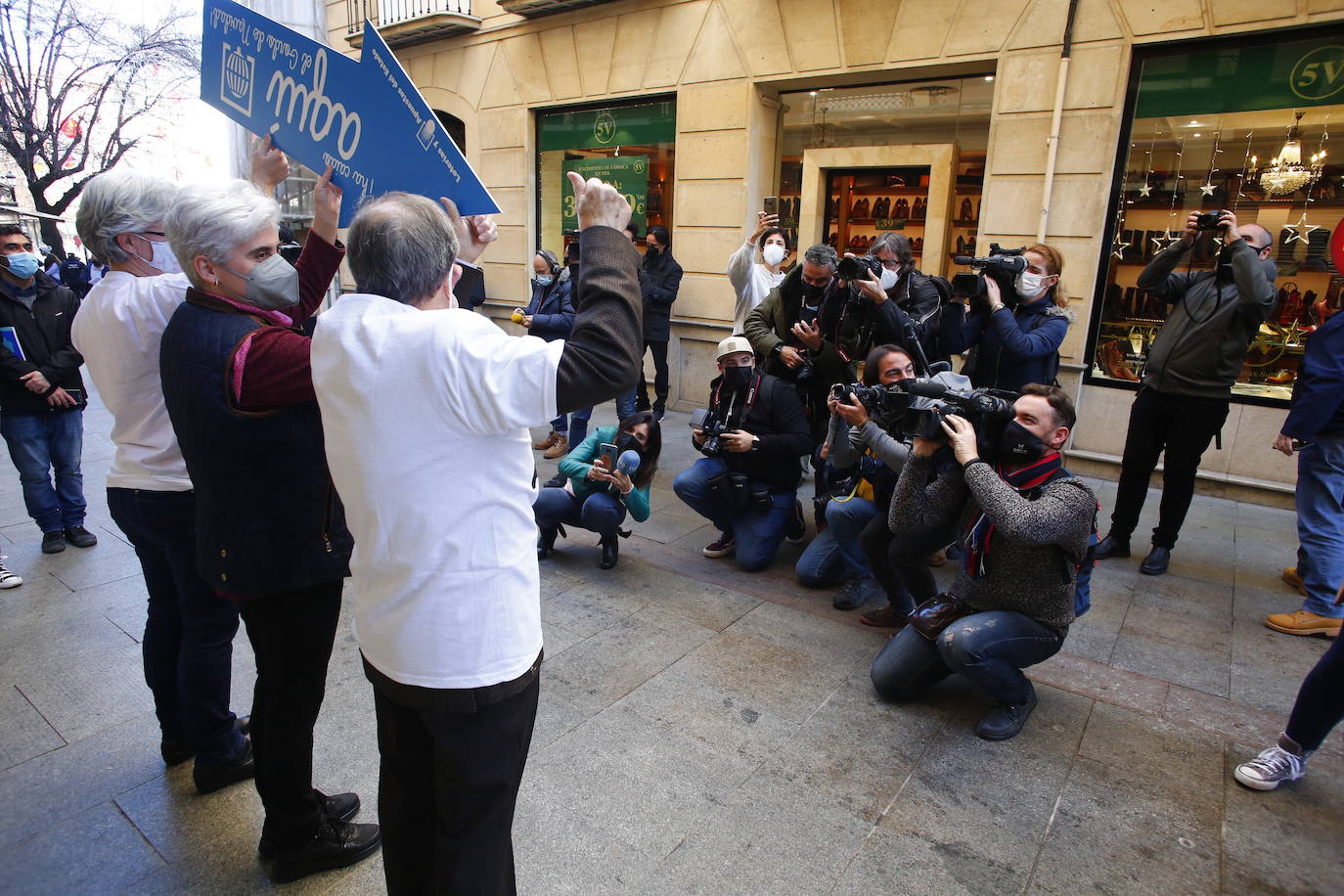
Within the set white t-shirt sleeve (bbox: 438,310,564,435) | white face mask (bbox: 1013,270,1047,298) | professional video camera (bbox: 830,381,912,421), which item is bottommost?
professional video camera (bbox: 830,381,912,421)

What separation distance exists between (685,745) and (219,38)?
106 inches

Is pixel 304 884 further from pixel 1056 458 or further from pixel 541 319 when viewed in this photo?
pixel 541 319

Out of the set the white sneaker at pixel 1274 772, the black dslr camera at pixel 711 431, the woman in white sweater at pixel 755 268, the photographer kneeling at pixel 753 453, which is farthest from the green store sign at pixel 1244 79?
the white sneaker at pixel 1274 772

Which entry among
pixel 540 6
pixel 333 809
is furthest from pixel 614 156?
pixel 333 809

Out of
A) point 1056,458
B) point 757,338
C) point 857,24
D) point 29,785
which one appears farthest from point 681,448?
point 29,785

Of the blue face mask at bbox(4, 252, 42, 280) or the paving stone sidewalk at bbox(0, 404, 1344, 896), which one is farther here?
the blue face mask at bbox(4, 252, 42, 280)

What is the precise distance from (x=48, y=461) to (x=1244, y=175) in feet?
27.9

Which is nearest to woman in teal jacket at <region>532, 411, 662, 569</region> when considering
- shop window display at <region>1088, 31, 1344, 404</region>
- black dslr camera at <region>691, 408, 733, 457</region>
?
black dslr camera at <region>691, 408, 733, 457</region>

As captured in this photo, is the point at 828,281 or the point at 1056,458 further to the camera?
the point at 828,281

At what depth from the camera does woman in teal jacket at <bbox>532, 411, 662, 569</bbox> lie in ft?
14.4

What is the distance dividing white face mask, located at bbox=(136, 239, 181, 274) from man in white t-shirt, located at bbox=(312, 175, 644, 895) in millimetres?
1313

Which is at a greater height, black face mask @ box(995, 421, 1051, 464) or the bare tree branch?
the bare tree branch

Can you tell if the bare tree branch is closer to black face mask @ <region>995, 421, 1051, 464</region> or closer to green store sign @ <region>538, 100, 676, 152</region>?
green store sign @ <region>538, 100, 676, 152</region>

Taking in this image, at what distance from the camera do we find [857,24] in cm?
703
